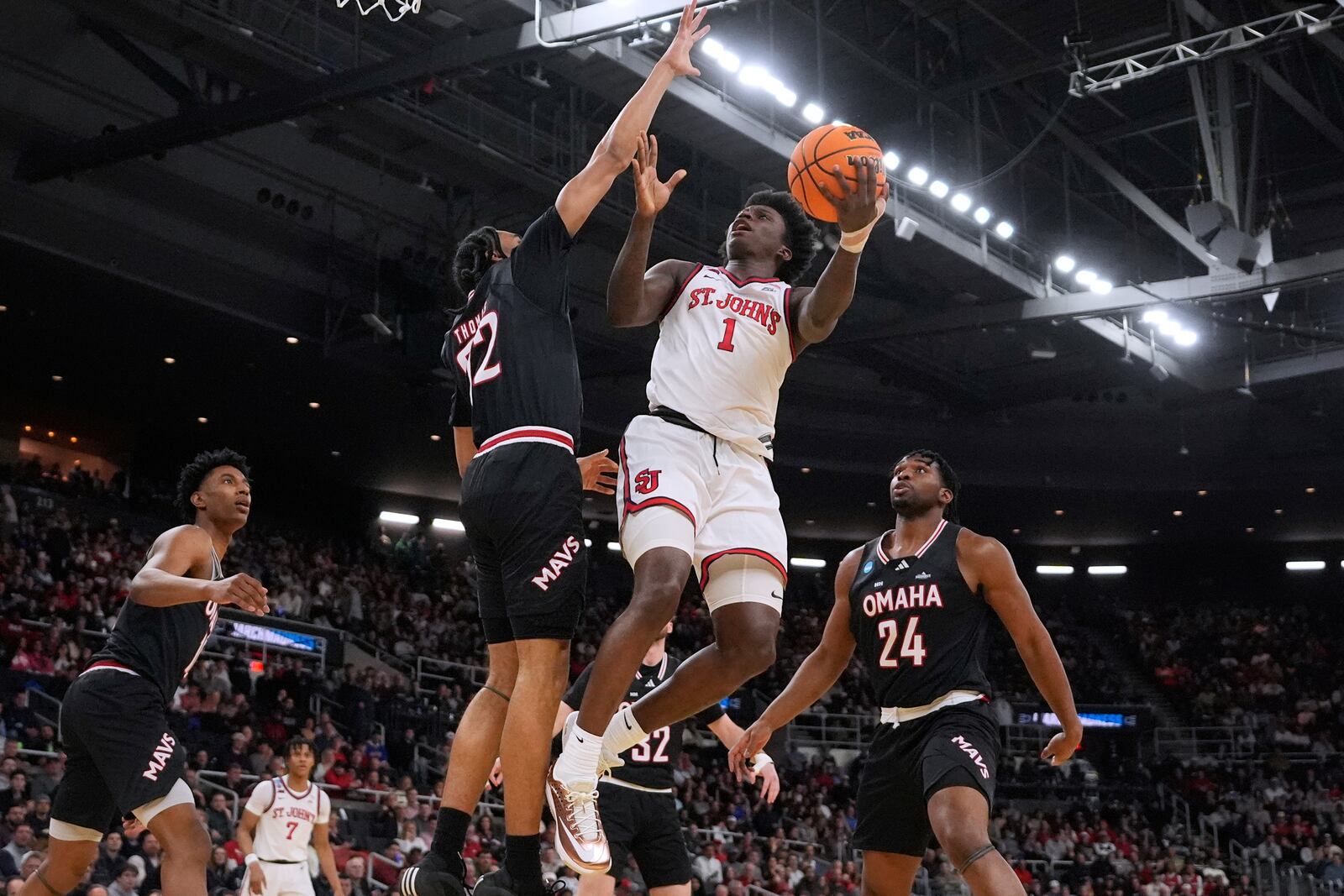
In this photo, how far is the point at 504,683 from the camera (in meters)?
5.29

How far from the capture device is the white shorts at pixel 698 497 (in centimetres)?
529

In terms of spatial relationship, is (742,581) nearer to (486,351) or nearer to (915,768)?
(486,351)

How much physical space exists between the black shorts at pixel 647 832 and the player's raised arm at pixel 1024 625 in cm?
284

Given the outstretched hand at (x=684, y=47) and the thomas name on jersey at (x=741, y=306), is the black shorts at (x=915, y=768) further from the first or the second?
the outstretched hand at (x=684, y=47)

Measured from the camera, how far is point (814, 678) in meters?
6.84

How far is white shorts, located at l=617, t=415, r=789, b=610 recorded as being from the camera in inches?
208

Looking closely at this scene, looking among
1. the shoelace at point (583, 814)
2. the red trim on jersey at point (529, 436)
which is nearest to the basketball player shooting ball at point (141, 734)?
the red trim on jersey at point (529, 436)

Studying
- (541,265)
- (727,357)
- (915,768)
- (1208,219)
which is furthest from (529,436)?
(1208,219)

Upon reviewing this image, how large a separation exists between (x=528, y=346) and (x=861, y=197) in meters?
1.39

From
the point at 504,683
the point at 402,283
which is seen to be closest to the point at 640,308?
the point at 504,683

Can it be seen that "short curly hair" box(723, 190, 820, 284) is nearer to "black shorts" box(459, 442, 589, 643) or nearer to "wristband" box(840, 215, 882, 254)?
"wristband" box(840, 215, 882, 254)

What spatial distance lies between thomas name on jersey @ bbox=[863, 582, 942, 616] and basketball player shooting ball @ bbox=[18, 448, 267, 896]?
2992 millimetres

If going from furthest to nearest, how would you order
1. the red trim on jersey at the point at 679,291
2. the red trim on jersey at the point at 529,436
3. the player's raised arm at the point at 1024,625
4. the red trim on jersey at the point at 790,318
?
the player's raised arm at the point at 1024,625 → the red trim on jersey at the point at 679,291 → the red trim on jersey at the point at 790,318 → the red trim on jersey at the point at 529,436

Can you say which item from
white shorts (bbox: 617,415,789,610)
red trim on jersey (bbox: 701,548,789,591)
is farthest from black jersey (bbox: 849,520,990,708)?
red trim on jersey (bbox: 701,548,789,591)
